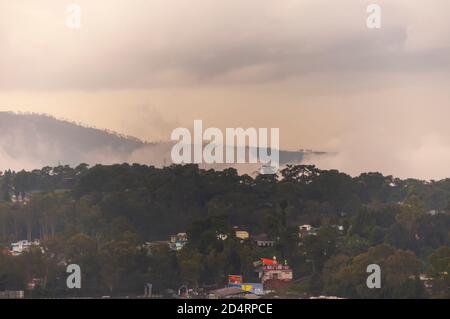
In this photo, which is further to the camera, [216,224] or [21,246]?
[21,246]

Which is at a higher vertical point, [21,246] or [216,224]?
[216,224]

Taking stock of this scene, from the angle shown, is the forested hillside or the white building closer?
the forested hillside

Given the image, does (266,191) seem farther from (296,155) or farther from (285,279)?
(285,279)

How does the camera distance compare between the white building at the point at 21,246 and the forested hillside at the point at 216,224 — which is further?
the white building at the point at 21,246

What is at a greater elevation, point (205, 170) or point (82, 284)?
point (205, 170)
